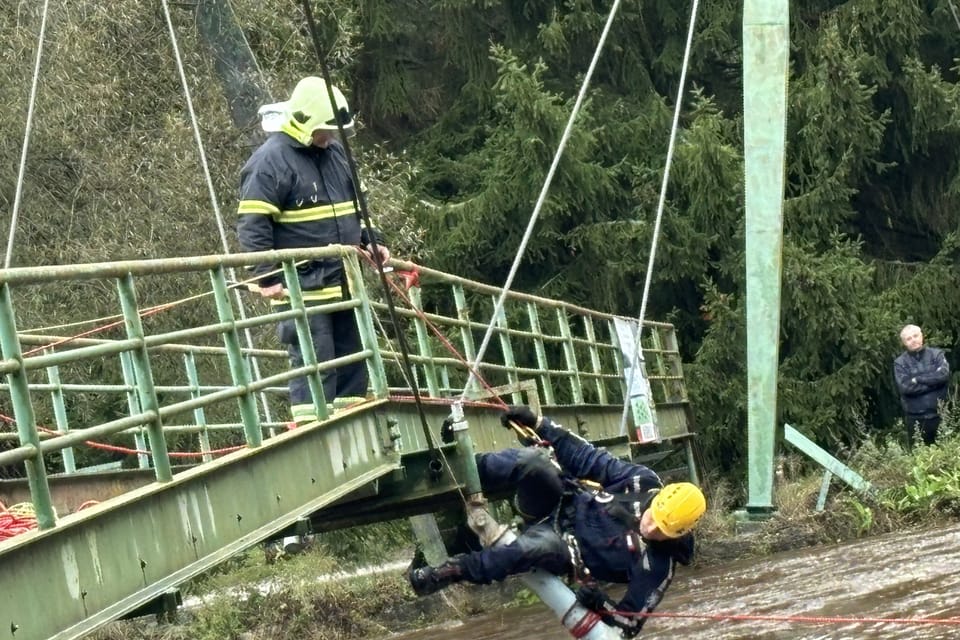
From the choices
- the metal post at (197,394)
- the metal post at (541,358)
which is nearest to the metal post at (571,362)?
the metal post at (541,358)

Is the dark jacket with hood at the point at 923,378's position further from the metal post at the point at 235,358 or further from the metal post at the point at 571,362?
the metal post at the point at 235,358

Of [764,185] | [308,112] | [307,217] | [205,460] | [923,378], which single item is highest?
[308,112]

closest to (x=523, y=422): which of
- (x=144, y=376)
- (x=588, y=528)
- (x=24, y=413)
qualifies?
(x=588, y=528)

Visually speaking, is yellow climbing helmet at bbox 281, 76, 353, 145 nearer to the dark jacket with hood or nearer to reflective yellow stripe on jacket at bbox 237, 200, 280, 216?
reflective yellow stripe on jacket at bbox 237, 200, 280, 216

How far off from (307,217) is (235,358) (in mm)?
1614

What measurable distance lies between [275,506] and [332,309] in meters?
1.22

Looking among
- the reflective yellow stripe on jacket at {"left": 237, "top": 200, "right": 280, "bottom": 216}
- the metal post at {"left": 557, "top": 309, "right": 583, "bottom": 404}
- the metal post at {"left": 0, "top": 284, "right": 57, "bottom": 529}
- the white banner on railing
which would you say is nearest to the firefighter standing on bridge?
the reflective yellow stripe on jacket at {"left": 237, "top": 200, "right": 280, "bottom": 216}

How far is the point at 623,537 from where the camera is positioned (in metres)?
8.56

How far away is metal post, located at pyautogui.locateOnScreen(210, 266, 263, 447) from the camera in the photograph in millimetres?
7219

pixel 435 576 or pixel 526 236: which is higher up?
pixel 526 236

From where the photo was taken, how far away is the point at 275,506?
7531 mm

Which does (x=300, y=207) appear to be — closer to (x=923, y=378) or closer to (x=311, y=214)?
(x=311, y=214)

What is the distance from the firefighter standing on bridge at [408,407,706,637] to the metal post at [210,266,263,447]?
1.32 m

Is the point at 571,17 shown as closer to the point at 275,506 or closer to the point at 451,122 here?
the point at 451,122
